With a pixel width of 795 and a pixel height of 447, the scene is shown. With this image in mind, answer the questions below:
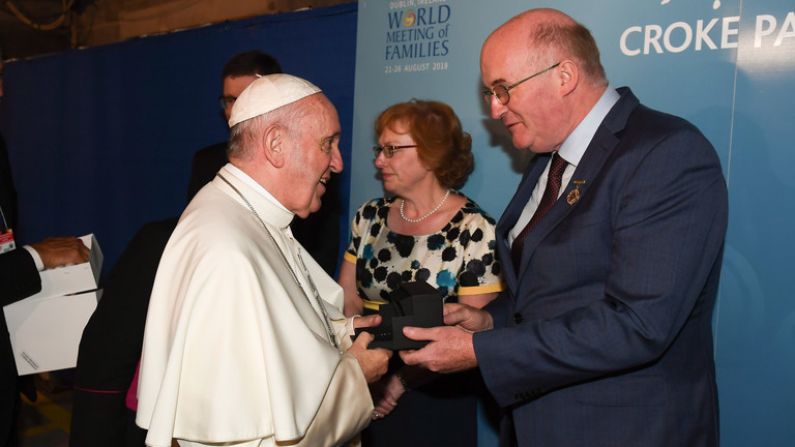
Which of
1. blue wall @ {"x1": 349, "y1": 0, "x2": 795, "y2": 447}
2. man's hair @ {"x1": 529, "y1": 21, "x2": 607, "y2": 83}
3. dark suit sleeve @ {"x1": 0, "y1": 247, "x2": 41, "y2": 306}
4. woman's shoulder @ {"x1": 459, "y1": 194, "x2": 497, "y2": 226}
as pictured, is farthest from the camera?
woman's shoulder @ {"x1": 459, "y1": 194, "x2": 497, "y2": 226}

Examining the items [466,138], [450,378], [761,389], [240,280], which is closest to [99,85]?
[466,138]

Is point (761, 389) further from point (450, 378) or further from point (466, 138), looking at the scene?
point (466, 138)

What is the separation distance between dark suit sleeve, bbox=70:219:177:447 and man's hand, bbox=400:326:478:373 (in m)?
0.92

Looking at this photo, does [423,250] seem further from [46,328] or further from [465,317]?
[46,328]

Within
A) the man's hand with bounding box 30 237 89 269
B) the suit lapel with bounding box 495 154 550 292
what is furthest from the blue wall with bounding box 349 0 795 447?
the man's hand with bounding box 30 237 89 269

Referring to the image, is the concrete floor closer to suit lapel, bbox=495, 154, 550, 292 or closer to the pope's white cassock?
the pope's white cassock

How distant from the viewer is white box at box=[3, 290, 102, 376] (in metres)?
2.73

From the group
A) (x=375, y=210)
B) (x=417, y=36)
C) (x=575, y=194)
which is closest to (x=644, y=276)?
(x=575, y=194)

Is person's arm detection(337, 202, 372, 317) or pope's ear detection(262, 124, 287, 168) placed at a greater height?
pope's ear detection(262, 124, 287, 168)

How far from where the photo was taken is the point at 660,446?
1842 mm

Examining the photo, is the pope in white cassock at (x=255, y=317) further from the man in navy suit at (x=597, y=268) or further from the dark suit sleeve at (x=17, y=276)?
the dark suit sleeve at (x=17, y=276)

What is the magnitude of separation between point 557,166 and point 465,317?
2.36ft

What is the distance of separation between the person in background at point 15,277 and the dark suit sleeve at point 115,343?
1.44 feet

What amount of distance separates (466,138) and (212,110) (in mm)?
2660
